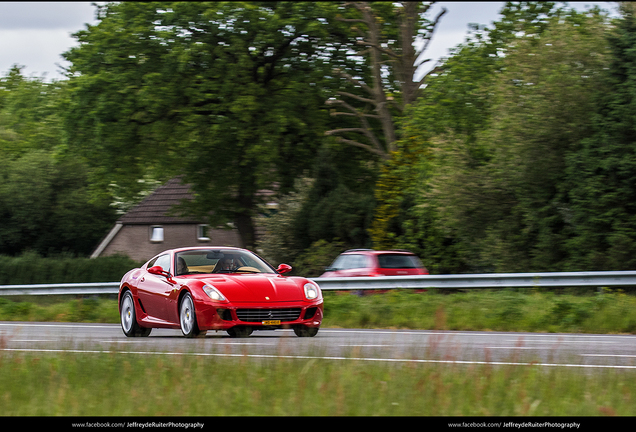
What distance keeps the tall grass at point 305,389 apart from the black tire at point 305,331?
14.9ft

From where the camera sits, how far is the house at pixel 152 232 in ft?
201

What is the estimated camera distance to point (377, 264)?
23750 millimetres

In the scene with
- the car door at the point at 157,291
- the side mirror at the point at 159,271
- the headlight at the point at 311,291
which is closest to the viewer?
the headlight at the point at 311,291

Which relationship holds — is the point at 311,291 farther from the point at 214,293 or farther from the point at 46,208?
the point at 46,208

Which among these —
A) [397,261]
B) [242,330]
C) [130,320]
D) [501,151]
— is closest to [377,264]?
[397,261]

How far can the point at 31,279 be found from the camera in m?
44.9

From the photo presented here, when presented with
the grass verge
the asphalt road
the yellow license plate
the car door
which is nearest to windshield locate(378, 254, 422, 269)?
the grass verge

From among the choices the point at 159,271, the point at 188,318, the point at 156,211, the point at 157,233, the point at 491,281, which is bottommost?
the point at 157,233

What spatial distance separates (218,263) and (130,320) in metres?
2.01

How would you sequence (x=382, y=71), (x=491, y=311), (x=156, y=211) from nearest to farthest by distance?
(x=491, y=311) → (x=382, y=71) → (x=156, y=211)
